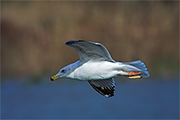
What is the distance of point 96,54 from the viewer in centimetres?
353

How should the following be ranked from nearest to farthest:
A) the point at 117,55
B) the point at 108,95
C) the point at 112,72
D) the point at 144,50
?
the point at 112,72 → the point at 108,95 → the point at 117,55 → the point at 144,50

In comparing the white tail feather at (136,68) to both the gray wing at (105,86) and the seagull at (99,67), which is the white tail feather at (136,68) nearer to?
the seagull at (99,67)

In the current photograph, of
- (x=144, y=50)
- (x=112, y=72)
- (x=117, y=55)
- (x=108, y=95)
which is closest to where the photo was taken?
(x=112, y=72)

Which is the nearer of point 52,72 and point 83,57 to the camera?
point 83,57

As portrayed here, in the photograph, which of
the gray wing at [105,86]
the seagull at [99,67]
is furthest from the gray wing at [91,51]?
the gray wing at [105,86]

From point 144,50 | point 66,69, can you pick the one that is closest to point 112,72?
point 66,69

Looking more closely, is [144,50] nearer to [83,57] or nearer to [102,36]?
[102,36]

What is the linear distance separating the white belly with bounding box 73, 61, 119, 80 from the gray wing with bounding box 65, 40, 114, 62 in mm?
44

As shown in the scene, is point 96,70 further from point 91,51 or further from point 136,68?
point 136,68

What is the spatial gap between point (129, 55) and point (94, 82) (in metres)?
4.15

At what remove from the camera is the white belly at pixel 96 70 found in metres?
3.48

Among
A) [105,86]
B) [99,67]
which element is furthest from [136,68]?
[105,86]

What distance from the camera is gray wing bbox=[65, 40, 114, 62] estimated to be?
3398 mm

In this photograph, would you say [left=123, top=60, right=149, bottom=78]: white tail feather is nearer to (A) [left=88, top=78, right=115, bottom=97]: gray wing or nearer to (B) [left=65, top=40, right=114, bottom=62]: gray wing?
(B) [left=65, top=40, right=114, bottom=62]: gray wing
